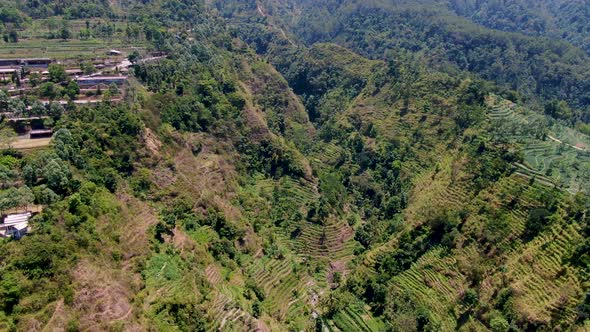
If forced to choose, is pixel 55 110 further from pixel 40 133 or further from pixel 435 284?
pixel 435 284

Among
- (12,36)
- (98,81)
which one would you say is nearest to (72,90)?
(98,81)

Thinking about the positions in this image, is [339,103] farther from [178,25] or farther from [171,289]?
[171,289]

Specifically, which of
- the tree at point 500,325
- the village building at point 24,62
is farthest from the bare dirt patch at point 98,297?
the village building at point 24,62

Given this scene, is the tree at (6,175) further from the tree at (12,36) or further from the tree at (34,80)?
the tree at (12,36)

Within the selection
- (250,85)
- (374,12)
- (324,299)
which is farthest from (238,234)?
(374,12)

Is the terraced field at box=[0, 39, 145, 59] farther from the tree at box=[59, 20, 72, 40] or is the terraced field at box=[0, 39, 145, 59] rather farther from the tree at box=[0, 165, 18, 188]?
the tree at box=[0, 165, 18, 188]

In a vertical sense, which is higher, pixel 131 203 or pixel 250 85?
pixel 131 203

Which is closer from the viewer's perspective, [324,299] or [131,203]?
[131,203]
